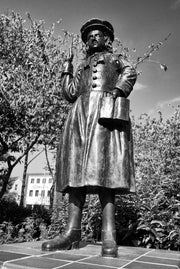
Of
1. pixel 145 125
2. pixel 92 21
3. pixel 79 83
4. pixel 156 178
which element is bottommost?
pixel 156 178

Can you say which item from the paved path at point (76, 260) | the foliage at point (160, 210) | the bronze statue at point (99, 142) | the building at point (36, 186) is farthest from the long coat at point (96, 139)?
the building at point (36, 186)

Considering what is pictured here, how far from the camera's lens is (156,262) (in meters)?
2.79

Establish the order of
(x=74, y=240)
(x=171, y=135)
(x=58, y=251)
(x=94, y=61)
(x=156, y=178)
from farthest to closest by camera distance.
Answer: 1. (x=171, y=135)
2. (x=156, y=178)
3. (x=94, y=61)
4. (x=74, y=240)
5. (x=58, y=251)

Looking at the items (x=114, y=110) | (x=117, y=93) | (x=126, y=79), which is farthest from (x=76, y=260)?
(x=126, y=79)

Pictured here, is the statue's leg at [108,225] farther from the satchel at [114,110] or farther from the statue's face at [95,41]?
the statue's face at [95,41]

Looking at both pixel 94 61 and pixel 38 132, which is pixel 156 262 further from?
pixel 38 132

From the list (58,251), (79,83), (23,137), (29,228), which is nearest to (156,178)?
(29,228)

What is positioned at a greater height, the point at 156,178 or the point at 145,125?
the point at 145,125

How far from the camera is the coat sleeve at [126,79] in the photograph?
3.48 metres

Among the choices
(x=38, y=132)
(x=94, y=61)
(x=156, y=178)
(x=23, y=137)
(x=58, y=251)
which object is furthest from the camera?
(x=23, y=137)

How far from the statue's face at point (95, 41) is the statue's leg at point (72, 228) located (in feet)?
6.15

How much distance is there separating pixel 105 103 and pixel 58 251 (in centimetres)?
171

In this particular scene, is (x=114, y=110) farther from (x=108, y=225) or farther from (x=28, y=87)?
(x=28, y=87)

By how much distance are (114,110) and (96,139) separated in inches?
15.7
